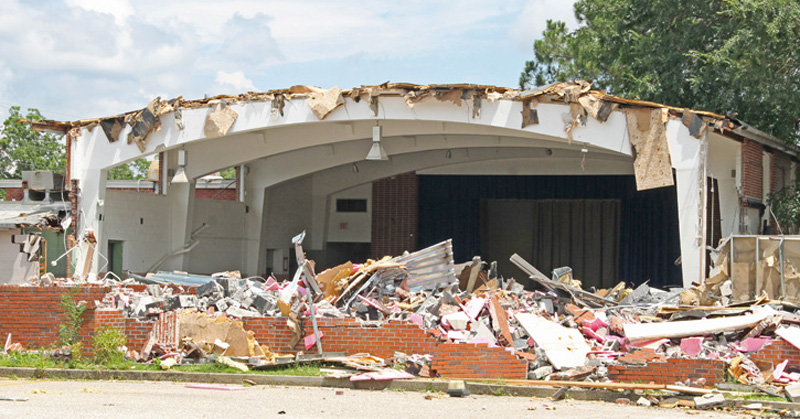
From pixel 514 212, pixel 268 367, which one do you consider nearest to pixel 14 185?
pixel 514 212

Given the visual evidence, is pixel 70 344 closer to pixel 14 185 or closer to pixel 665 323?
pixel 665 323

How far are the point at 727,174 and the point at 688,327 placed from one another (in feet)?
29.8

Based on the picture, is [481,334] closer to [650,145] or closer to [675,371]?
[675,371]

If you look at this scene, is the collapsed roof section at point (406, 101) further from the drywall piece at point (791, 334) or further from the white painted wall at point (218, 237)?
the drywall piece at point (791, 334)

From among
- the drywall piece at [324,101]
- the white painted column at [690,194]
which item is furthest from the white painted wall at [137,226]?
the white painted column at [690,194]

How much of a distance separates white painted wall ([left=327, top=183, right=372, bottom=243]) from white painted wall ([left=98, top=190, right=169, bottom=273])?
8.84 meters

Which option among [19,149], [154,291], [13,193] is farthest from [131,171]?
[154,291]

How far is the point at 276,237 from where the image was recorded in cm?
3216

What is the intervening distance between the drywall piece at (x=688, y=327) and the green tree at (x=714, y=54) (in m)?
9.31

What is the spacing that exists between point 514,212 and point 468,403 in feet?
88.0

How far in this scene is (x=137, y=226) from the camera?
26.0m

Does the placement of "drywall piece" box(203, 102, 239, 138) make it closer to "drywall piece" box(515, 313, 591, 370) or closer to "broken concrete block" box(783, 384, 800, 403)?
"drywall piece" box(515, 313, 591, 370)

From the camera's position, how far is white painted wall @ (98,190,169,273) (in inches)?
983

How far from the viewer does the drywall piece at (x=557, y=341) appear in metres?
12.9
